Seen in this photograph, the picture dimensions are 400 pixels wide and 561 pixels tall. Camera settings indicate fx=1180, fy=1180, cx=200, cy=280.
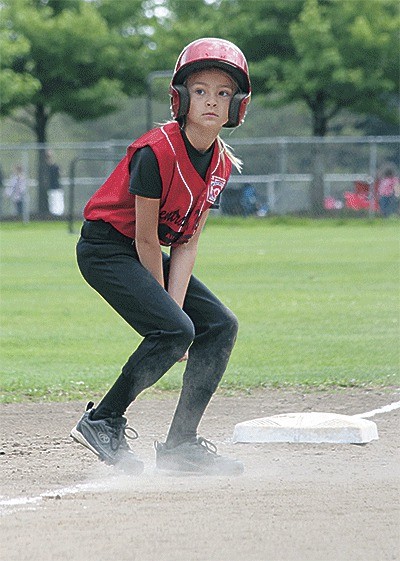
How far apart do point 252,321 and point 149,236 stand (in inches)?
275

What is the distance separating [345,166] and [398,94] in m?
4.44

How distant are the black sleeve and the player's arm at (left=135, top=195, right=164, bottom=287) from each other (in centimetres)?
3

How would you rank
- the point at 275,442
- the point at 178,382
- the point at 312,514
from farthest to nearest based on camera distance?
the point at 178,382 → the point at 275,442 → the point at 312,514

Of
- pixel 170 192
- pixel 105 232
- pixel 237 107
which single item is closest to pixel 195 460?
pixel 105 232

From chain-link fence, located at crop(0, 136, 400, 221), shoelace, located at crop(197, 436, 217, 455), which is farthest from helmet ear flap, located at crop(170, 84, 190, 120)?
chain-link fence, located at crop(0, 136, 400, 221)

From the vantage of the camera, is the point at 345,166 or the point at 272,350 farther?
the point at 345,166

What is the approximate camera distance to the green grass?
8.82m

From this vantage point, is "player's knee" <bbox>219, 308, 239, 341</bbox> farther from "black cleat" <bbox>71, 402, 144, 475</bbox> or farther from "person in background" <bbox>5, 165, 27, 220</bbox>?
"person in background" <bbox>5, 165, 27, 220</bbox>

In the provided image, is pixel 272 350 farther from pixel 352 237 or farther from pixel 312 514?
pixel 352 237

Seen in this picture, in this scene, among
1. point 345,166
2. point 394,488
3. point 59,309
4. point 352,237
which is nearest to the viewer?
point 394,488

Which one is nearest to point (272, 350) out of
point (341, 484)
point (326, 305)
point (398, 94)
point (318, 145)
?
point (326, 305)

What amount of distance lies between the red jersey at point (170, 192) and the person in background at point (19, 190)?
3101cm

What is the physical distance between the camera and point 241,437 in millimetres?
6395

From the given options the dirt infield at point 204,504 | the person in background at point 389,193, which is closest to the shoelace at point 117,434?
the dirt infield at point 204,504
